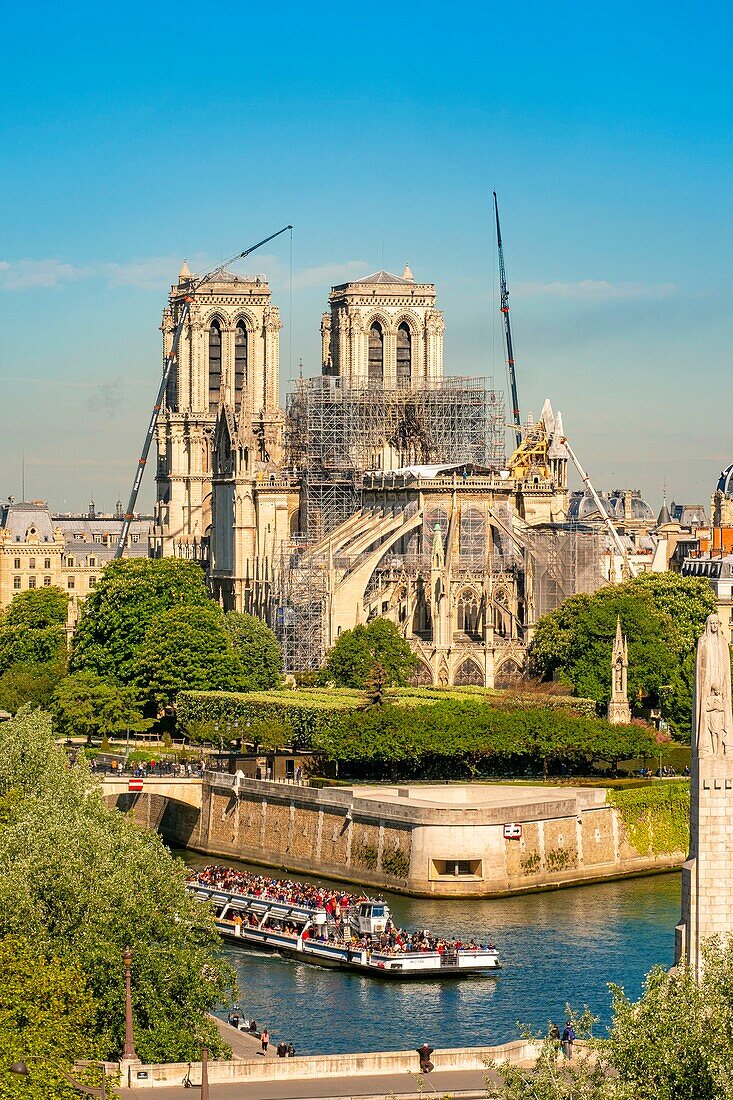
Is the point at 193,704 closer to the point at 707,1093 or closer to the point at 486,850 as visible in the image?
the point at 486,850

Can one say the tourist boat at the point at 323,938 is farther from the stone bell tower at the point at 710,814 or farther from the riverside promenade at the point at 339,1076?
the stone bell tower at the point at 710,814

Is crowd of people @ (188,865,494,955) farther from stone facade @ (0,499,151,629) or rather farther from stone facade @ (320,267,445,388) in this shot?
stone facade @ (0,499,151,629)

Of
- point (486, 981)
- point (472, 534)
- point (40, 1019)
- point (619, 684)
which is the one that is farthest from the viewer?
point (472, 534)

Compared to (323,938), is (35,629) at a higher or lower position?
higher

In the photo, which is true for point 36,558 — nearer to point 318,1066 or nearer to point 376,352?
point 376,352

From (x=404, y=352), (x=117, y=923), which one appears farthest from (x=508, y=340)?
(x=117, y=923)

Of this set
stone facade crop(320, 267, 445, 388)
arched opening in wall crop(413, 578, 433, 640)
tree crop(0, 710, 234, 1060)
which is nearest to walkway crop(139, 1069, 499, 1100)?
tree crop(0, 710, 234, 1060)
